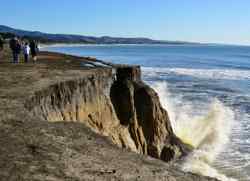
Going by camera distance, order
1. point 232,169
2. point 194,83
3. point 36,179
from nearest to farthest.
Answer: point 36,179 → point 232,169 → point 194,83

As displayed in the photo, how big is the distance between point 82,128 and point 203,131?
14771 mm

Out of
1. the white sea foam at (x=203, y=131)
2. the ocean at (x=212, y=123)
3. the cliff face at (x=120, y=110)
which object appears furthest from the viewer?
the white sea foam at (x=203, y=131)

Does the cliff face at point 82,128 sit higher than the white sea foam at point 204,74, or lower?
higher

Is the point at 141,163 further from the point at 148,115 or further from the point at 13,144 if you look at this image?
the point at 148,115

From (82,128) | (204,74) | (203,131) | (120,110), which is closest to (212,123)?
(203,131)

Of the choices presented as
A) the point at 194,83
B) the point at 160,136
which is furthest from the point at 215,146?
the point at 194,83

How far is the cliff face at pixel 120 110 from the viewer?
523 inches

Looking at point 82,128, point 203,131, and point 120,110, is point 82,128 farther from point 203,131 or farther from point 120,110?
point 203,131

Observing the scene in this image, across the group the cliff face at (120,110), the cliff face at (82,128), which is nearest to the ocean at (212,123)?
the cliff face at (120,110)

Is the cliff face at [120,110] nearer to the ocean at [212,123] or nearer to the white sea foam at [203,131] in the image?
the white sea foam at [203,131]

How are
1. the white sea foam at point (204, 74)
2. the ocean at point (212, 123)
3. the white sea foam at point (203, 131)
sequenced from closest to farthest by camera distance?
the ocean at point (212, 123), the white sea foam at point (203, 131), the white sea foam at point (204, 74)

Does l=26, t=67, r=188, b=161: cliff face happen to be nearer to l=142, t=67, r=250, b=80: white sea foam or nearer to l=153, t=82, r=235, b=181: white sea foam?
l=153, t=82, r=235, b=181: white sea foam

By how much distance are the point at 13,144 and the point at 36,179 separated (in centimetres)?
150

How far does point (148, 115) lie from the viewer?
1705 centimetres
